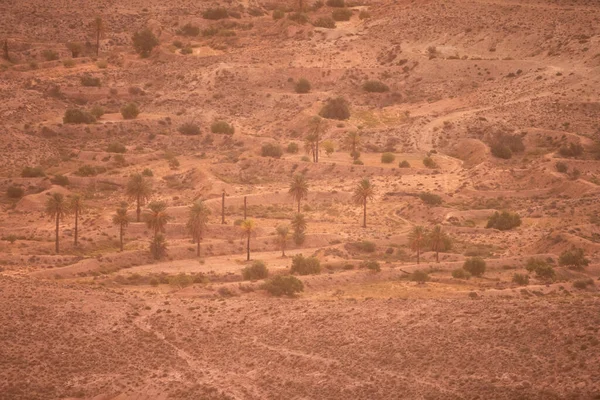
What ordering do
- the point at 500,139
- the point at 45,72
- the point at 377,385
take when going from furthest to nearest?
1. the point at 45,72
2. the point at 500,139
3. the point at 377,385

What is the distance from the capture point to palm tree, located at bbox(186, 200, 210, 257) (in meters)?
76.2

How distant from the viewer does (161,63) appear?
118m

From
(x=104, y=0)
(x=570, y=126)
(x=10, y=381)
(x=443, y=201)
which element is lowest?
(x=10, y=381)

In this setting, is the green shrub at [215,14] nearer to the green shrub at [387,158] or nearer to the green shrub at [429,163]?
the green shrub at [387,158]

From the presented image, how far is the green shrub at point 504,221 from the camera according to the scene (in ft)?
264

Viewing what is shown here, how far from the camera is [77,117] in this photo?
105m

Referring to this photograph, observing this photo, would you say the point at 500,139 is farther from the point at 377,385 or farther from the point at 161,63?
the point at 377,385

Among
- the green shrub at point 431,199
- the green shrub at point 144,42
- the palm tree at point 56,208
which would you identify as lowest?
the palm tree at point 56,208

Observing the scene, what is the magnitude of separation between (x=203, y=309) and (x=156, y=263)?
51.3ft

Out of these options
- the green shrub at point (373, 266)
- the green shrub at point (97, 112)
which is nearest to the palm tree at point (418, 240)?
the green shrub at point (373, 266)

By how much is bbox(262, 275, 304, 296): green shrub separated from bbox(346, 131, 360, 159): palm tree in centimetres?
3512

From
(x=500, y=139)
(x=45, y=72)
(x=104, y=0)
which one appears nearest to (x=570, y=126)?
(x=500, y=139)

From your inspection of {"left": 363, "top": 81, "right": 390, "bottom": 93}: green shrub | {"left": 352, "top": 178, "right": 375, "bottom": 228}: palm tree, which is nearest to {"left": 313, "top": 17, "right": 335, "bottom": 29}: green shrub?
{"left": 363, "top": 81, "right": 390, "bottom": 93}: green shrub

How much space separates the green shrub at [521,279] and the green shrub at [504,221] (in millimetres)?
14496
